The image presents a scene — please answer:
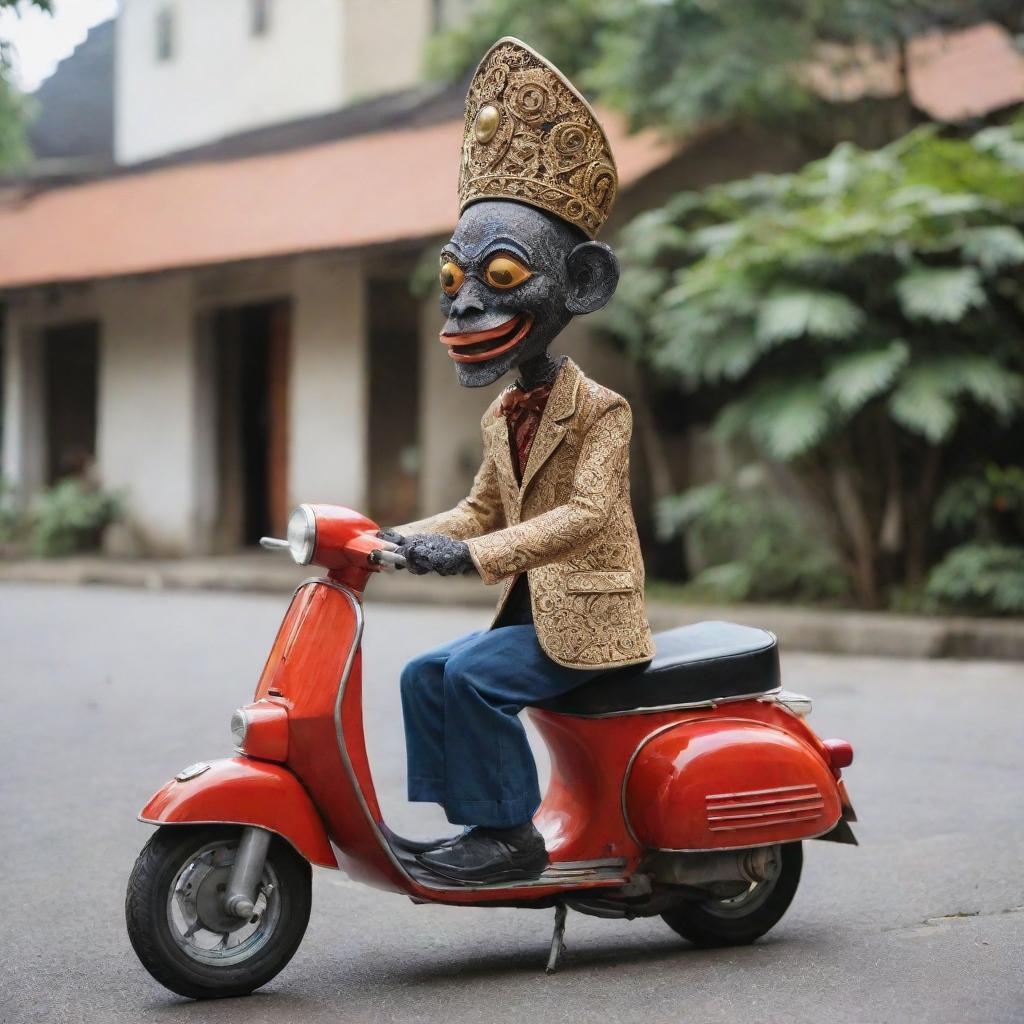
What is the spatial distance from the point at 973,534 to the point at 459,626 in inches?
159

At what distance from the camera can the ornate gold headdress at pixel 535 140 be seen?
3729 millimetres

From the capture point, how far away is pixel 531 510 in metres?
3.93

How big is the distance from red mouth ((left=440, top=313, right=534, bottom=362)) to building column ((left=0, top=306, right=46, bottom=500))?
16809mm

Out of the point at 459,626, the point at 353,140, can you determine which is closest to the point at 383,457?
the point at 353,140

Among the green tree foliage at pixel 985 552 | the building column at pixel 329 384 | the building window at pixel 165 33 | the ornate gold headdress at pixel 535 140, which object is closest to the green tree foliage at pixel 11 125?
the building window at pixel 165 33

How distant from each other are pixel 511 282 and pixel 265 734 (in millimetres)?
1239

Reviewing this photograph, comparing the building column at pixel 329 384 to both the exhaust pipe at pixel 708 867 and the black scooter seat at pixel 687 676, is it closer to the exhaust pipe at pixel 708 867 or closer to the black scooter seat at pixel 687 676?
the black scooter seat at pixel 687 676

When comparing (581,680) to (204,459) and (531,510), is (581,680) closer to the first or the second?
(531,510)

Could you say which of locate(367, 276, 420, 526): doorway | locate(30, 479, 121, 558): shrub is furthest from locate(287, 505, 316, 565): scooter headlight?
locate(30, 479, 121, 558): shrub

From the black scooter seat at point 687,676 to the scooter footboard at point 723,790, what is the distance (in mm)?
92

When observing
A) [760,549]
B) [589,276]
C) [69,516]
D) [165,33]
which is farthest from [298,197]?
[589,276]

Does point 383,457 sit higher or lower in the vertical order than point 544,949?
higher

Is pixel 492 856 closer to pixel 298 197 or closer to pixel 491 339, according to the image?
pixel 491 339

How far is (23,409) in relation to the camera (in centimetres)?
1953
